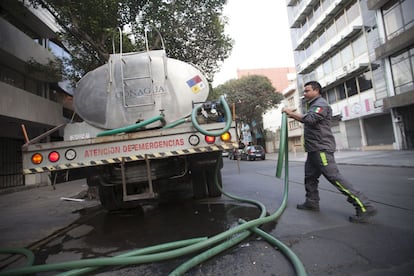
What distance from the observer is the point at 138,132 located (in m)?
3.34

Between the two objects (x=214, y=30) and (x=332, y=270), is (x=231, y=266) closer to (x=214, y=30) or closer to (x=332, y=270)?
(x=332, y=270)

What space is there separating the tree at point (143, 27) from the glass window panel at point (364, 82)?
40.5ft

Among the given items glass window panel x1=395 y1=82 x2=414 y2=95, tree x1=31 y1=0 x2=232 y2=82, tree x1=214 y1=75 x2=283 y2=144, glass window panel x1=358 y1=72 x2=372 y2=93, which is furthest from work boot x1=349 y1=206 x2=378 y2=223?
tree x1=214 y1=75 x2=283 y2=144

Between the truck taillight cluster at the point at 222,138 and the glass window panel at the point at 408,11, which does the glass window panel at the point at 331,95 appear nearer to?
the glass window panel at the point at 408,11

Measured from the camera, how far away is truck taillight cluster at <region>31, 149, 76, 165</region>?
318 cm

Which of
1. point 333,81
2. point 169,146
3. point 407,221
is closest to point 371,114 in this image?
point 333,81

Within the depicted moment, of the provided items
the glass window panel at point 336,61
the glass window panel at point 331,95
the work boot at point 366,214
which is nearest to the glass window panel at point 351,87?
the glass window panel at point 336,61

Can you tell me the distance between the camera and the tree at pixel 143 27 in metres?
7.96

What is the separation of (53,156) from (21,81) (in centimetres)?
1185

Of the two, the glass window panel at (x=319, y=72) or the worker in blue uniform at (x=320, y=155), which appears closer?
the worker in blue uniform at (x=320, y=155)

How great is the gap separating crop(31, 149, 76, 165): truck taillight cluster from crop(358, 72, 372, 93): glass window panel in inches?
786

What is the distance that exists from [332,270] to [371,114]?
62.8ft

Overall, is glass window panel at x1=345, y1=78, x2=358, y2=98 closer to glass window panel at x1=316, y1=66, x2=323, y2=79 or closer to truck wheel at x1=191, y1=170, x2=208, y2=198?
glass window panel at x1=316, y1=66, x2=323, y2=79

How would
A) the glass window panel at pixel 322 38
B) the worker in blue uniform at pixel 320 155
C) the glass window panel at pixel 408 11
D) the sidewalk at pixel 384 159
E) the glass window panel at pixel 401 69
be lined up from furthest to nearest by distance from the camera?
the glass window panel at pixel 322 38
the glass window panel at pixel 401 69
the glass window panel at pixel 408 11
the sidewalk at pixel 384 159
the worker in blue uniform at pixel 320 155
